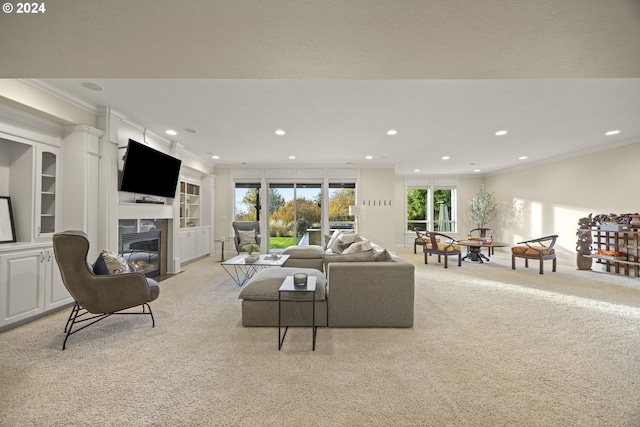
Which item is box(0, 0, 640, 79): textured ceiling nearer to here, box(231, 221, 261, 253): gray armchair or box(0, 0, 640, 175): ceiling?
box(0, 0, 640, 175): ceiling

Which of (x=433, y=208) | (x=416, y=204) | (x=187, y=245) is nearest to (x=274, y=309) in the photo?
(x=187, y=245)

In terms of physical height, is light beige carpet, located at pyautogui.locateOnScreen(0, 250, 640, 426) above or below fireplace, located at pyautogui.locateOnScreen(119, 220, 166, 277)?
below

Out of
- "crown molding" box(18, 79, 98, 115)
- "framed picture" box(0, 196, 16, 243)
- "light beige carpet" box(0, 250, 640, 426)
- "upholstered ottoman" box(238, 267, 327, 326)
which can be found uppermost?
"crown molding" box(18, 79, 98, 115)

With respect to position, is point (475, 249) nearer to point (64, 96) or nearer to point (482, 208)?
point (482, 208)

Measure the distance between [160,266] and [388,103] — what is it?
17.1ft

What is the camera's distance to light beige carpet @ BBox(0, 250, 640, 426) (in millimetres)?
1546

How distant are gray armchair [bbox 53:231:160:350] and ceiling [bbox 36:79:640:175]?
1.83 meters

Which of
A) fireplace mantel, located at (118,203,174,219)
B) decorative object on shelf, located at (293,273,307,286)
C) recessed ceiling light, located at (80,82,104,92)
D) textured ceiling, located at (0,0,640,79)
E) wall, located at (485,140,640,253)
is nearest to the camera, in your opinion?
textured ceiling, located at (0,0,640,79)

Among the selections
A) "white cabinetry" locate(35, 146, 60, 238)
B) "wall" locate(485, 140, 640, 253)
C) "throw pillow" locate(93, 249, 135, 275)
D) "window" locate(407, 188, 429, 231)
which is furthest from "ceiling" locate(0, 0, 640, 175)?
"window" locate(407, 188, 429, 231)

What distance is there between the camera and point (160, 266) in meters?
5.24

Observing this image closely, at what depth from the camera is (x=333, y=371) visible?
195cm

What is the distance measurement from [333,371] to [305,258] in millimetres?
2779

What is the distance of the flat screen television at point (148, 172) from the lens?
3.91 metres

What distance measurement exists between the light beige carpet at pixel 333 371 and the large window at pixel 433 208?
6.33m
